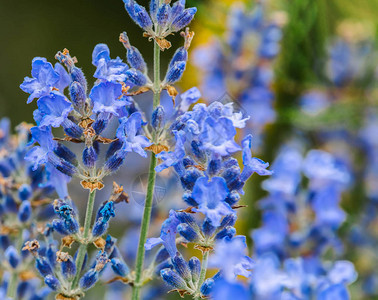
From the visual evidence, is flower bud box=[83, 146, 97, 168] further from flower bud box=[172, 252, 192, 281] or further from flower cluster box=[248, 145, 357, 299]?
flower cluster box=[248, 145, 357, 299]

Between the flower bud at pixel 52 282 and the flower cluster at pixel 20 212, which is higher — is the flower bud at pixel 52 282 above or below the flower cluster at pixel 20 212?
below

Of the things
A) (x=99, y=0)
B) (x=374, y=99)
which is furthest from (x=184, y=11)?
(x=99, y=0)

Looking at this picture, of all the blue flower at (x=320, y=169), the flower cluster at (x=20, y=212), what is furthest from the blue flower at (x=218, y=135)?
the blue flower at (x=320, y=169)

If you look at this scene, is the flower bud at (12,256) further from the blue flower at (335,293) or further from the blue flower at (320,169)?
the blue flower at (320,169)

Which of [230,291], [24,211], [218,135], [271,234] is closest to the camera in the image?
[230,291]

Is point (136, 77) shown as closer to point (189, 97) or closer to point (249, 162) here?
point (189, 97)

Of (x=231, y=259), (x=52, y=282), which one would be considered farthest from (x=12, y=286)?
(x=231, y=259)
